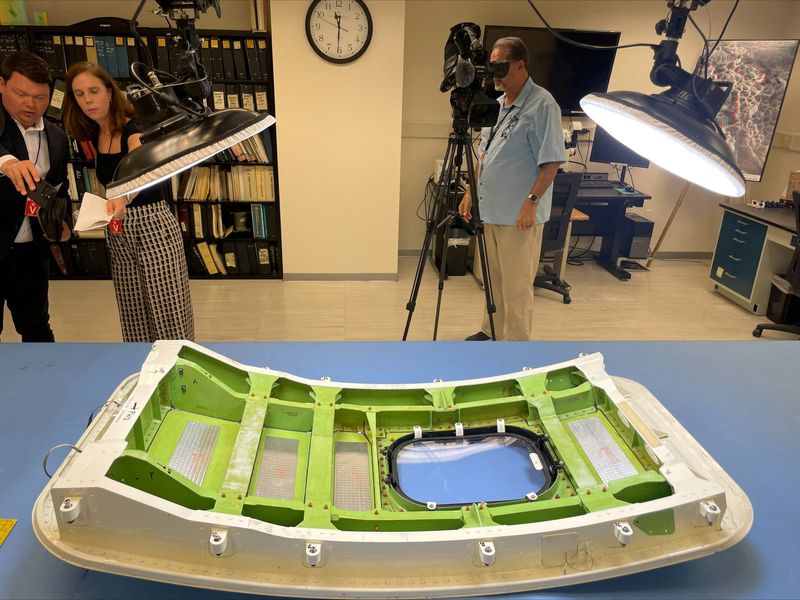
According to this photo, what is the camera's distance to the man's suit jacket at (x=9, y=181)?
227cm

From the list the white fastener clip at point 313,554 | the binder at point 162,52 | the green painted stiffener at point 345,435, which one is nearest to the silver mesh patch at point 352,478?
the green painted stiffener at point 345,435

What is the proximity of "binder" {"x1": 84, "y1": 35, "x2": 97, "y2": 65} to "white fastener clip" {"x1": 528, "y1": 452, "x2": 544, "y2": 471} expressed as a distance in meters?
4.17

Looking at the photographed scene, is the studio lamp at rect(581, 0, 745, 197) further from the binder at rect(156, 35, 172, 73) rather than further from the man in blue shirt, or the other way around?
the binder at rect(156, 35, 172, 73)

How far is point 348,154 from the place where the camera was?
172 inches

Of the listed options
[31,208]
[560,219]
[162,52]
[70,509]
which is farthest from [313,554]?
[162,52]

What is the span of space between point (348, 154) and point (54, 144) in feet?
7.49

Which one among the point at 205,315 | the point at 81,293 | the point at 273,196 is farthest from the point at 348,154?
the point at 81,293

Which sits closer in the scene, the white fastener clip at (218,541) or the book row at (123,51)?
the white fastener clip at (218,541)

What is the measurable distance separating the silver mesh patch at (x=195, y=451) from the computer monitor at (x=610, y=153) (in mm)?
4268

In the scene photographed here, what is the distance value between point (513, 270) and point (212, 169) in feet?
8.32

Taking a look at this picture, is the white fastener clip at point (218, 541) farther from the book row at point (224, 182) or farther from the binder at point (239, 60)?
the binder at point (239, 60)

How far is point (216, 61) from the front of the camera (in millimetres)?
4145

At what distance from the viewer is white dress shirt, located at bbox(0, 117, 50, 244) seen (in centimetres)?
234

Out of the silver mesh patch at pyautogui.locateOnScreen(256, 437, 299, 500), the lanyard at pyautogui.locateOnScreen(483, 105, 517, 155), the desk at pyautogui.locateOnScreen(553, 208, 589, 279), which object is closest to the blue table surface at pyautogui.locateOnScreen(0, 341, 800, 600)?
the silver mesh patch at pyautogui.locateOnScreen(256, 437, 299, 500)
